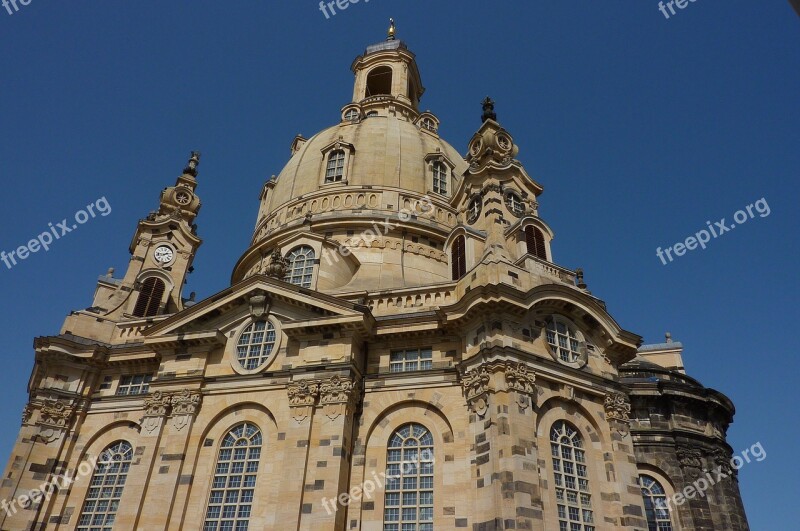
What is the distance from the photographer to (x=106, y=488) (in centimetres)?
2795

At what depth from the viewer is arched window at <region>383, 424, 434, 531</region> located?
2372 cm

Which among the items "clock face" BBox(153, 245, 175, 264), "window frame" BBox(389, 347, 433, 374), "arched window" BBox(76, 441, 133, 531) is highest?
"clock face" BBox(153, 245, 175, 264)

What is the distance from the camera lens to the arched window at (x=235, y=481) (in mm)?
24672

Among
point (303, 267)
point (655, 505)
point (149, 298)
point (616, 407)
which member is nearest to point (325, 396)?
point (303, 267)

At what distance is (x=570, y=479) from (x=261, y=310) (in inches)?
628

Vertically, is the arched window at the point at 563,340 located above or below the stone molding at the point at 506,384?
above

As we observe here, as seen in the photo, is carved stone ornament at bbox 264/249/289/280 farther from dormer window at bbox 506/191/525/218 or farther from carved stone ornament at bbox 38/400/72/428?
dormer window at bbox 506/191/525/218

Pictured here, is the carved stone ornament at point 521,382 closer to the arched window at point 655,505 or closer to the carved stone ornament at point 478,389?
the carved stone ornament at point 478,389

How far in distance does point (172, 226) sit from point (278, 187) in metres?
9.90

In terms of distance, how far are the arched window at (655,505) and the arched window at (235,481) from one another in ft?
66.8

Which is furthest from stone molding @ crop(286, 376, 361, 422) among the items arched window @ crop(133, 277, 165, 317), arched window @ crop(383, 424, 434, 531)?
arched window @ crop(133, 277, 165, 317)

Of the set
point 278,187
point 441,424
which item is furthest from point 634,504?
point 278,187

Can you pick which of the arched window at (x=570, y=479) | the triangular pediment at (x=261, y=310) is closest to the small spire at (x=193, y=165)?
the triangular pediment at (x=261, y=310)

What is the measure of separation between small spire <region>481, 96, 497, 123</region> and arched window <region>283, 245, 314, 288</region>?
13.4 metres
